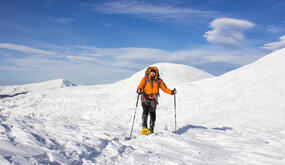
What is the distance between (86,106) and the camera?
22.3 meters

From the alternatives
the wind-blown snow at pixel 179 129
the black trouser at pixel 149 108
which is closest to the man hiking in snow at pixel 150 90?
the black trouser at pixel 149 108

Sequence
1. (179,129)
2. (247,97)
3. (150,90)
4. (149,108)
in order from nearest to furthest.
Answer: (150,90) → (149,108) → (179,129) → (247,97)

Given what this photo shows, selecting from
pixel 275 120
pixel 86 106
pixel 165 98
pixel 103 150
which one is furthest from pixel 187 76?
pixel 103 150

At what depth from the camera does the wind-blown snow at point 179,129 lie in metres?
3.93

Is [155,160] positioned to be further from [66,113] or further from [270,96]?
[66,113]

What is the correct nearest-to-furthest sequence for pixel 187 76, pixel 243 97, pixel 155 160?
pixel 155 160
pixel 243 97
pixel 187 76

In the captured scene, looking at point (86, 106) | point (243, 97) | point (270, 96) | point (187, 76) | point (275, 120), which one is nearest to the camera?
point (275, 120)

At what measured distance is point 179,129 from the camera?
882 cm

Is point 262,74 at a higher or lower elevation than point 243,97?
higher

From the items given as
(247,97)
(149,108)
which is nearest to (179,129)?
(149,108)

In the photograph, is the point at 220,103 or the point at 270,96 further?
the point at 220,103

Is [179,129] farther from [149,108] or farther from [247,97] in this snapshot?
[247,97]

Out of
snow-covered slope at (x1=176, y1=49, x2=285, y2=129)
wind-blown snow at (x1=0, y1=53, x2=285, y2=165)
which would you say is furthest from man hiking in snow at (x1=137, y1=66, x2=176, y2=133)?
snow-covered slope at (x1=176, y1=49, x2=285, y2=129)

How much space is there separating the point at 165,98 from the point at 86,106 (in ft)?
29.4
